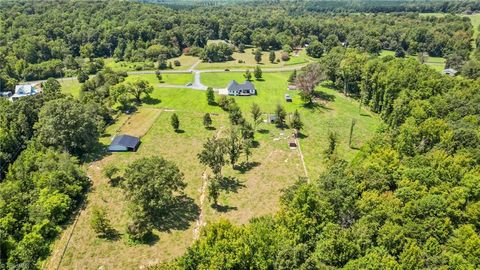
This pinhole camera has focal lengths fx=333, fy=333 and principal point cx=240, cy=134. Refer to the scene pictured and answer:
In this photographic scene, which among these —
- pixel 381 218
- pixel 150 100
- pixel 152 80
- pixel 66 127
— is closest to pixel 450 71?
pixel 150 100

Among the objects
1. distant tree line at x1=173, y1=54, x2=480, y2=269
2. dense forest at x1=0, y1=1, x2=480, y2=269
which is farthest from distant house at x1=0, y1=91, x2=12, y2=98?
distant tree line at x1=173, y1=54, x2=480, y2=269

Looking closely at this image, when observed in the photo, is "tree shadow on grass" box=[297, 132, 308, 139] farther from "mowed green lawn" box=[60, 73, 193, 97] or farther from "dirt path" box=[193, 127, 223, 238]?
"mowed green lawn" box=[60, 73, 193, 97]

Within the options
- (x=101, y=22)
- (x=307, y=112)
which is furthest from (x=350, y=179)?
(x=101, y=22)

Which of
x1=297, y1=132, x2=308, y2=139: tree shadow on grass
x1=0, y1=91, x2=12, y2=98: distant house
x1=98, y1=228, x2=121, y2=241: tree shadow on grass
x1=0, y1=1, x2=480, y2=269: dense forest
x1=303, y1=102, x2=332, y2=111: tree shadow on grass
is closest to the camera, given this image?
x1=0, y1=1, x2=480, y2=269: dense forest

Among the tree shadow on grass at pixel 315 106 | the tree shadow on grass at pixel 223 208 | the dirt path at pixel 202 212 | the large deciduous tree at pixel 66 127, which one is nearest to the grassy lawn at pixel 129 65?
the large deciduous tree at pixel 66 127

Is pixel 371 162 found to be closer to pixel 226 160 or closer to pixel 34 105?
pixel 226 160

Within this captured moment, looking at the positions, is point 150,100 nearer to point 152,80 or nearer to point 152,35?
point 152,80
